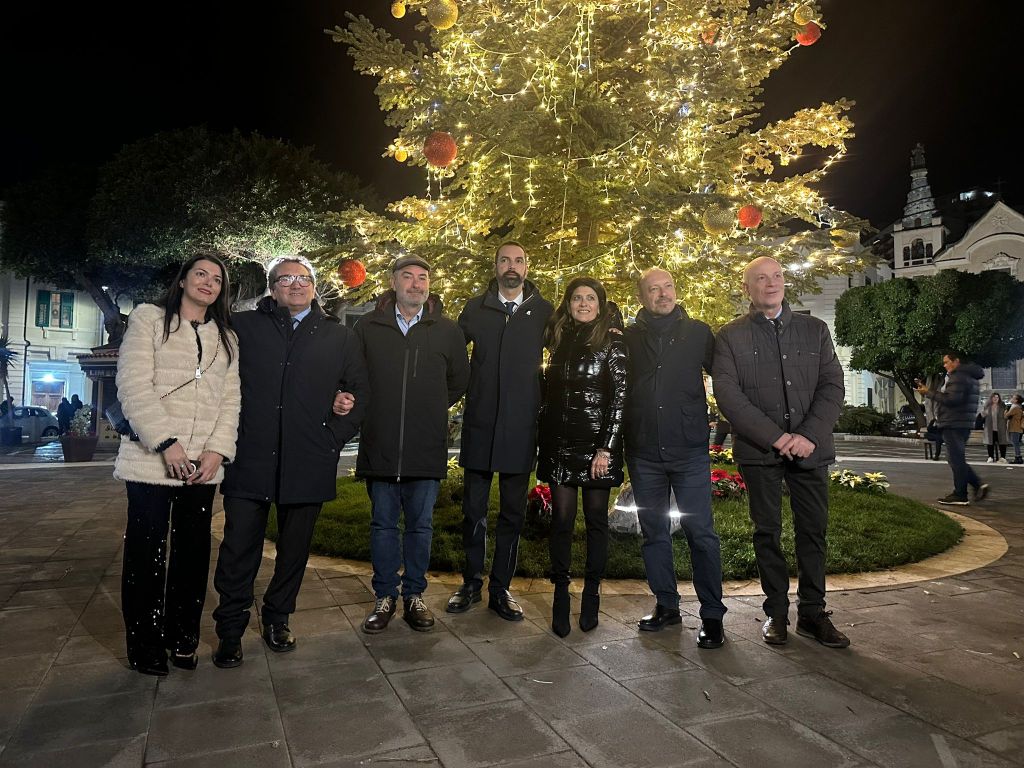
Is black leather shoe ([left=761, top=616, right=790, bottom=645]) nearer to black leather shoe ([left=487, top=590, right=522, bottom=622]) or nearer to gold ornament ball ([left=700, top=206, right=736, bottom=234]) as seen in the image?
black leather shoe ([left=487, top=590, right=522, bottom=622])

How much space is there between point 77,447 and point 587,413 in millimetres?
15092

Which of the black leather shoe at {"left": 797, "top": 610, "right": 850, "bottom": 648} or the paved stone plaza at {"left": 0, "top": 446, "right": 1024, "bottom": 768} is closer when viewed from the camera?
the paved stone plaza at {"left": 0, "top": 446, "right": 1024, "bottom": 768}

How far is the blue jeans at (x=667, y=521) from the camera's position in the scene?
145 inches

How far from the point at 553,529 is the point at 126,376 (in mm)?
2383

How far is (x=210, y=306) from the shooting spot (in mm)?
3355

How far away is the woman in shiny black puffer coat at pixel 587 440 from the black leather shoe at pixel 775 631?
3.01ft

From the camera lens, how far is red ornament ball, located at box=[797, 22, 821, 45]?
21.0ft

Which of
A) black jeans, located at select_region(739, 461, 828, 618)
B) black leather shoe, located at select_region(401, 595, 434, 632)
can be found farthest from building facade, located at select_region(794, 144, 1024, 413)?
black leather shoe, located at select_region(401, 595, 434, 632)

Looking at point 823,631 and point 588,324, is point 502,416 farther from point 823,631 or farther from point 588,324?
point 823,631

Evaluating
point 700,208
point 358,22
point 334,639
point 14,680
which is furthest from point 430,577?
point 358,22

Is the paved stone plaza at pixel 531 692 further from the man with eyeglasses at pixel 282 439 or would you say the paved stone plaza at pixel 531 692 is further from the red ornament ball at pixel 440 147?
→ the red ornament ball at pixel 440 147

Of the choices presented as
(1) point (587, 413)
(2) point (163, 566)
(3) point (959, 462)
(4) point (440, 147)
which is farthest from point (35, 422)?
(3) point (959, 462)

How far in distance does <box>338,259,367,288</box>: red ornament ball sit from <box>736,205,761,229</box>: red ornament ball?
3664 millimetres

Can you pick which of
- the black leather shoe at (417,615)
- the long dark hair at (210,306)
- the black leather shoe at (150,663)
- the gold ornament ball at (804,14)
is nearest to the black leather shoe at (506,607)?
the black leather shoe at (417,615)
